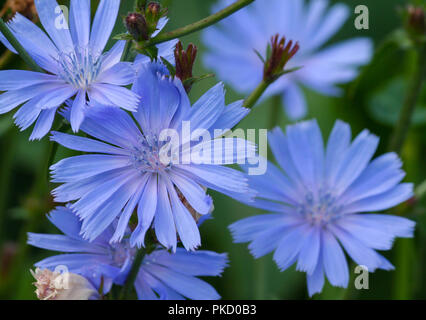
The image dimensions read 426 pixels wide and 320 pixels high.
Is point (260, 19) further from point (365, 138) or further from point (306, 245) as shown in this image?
point (306, 245)

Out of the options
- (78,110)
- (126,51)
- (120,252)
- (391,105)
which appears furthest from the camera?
(391,105)

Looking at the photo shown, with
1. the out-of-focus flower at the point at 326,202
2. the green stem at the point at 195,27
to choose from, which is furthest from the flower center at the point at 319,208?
the green stem at the point at 195,27

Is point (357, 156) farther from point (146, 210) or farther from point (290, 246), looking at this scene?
point (146, 210)

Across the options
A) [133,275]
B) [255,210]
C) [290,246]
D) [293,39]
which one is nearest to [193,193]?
[133,275]

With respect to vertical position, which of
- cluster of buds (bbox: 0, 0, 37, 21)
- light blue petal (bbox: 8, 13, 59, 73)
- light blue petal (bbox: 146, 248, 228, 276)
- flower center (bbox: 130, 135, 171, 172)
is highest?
cluster of buds (bbox: 0, 0, 37, 21)

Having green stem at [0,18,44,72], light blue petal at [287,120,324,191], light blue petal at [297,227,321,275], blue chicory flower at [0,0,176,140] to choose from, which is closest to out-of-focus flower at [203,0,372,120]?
light blue petal at [287,120,324,191]

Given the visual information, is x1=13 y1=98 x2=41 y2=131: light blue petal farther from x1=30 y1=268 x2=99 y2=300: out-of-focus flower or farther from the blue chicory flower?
x1=30 y1=268 x2=99 y2=300: out-of-focus flower

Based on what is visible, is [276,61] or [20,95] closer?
[20,95]
